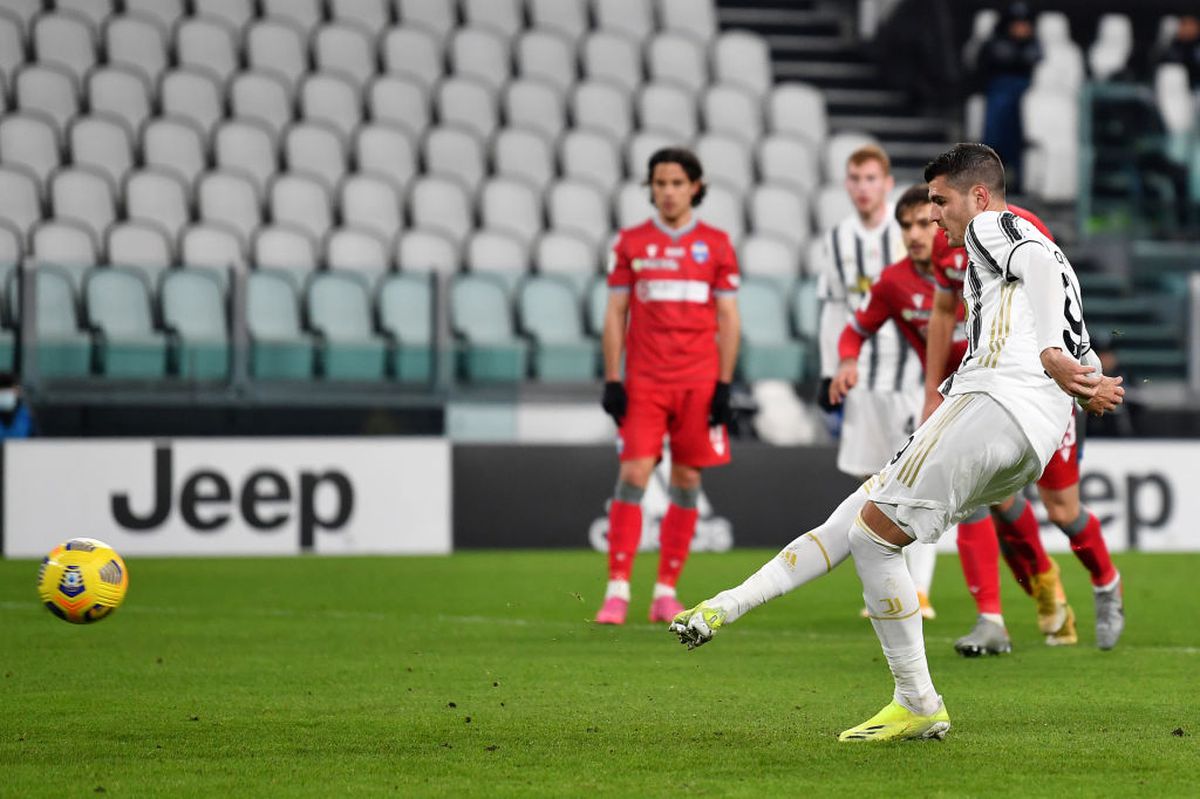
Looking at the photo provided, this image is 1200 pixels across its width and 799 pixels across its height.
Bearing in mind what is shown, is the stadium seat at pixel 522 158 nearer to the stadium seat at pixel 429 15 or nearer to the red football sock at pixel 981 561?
the stadium seat at pixel 429 15

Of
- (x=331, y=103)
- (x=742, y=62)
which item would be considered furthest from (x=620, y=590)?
(x=742, y=62)

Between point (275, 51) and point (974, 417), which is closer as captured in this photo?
point (974, 417)

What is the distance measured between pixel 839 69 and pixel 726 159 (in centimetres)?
323

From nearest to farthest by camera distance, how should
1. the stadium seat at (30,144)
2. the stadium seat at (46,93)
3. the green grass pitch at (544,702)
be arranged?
1. the green grass pitch at (544,702)
2. the stadium seat at (30,144)
3. the stadium seat at (46,93)

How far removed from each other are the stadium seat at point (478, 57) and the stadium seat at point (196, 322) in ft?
19.1

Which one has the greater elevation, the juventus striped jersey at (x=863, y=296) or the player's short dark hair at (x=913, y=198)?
the player's short dark hair at (x=913, y=198)

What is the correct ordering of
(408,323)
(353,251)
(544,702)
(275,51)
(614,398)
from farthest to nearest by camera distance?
(275,51) → (353,251) → (408,323) → (614,398) → (544,702)

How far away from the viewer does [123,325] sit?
44.5 ft

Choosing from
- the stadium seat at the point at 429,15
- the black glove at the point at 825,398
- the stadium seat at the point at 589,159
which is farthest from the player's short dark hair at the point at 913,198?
the stadium seat at the point at 429,15

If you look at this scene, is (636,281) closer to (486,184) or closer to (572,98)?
→ (486,184)

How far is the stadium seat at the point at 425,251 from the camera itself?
16.5 meters

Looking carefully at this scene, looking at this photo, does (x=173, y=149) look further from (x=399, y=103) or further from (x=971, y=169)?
(x=971, y=169)

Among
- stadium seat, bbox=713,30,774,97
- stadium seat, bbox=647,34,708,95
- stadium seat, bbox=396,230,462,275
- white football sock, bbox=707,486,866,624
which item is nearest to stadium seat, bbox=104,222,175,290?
stadium seat, bbox=396,230,462,275

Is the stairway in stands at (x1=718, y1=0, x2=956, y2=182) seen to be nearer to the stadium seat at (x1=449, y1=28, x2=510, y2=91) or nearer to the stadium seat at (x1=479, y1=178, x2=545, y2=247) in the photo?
the stadium seat at (x1=449, y1=28, x2=510, y2=91)
